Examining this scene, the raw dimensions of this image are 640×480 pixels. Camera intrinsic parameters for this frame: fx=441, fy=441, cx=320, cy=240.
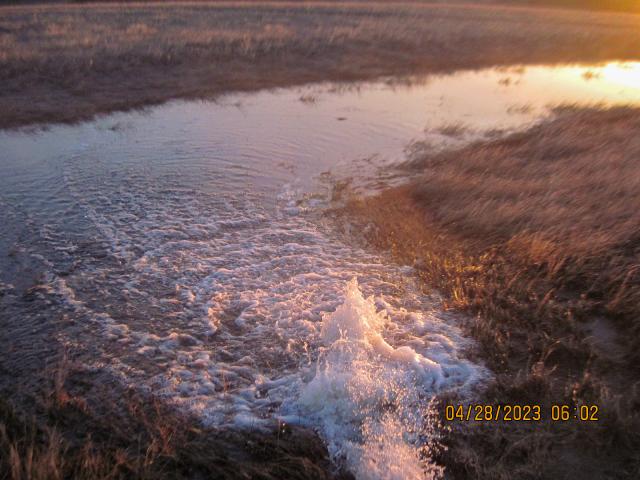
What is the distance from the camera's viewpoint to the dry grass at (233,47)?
1357 centimetres

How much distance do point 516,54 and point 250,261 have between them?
2105cm

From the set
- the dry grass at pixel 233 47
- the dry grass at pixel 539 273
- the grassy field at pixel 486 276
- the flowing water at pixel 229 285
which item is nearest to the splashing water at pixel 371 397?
the flowing water at pixel 229 285

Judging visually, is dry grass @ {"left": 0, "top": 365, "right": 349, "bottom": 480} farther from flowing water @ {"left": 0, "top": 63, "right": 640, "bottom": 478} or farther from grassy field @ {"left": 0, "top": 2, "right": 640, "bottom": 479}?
flowing water @ {"left": 0, "top": 63, "right": 640, "bottom": 478}

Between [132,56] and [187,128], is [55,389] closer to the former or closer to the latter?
[187,128]

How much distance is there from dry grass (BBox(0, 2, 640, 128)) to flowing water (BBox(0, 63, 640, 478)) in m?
3.53

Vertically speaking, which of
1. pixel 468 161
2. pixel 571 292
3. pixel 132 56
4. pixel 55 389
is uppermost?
pixel 132 56

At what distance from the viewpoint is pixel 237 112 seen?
12594mm

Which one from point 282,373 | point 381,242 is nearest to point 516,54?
point 381,242
